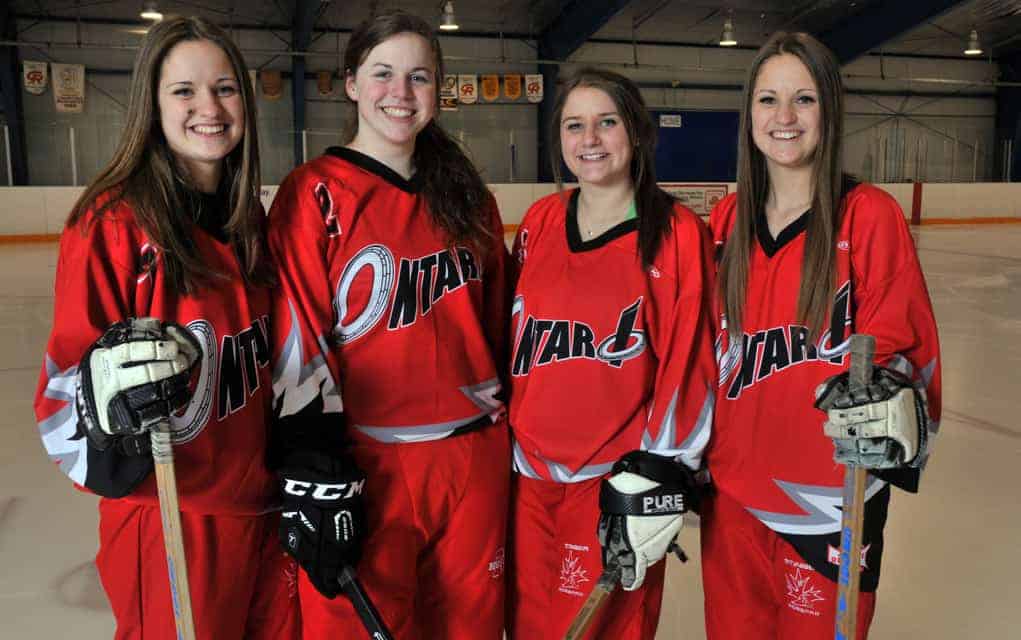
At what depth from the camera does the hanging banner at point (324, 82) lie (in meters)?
14.2

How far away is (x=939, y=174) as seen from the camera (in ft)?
58.2

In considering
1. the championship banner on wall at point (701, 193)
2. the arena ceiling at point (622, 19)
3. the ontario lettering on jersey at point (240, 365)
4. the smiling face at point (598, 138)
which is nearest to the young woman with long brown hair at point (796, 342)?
the smiling face at point (598, 138)

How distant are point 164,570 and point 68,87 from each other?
13505mm

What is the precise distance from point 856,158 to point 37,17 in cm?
1451

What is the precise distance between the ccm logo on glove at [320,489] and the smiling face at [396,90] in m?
0.66

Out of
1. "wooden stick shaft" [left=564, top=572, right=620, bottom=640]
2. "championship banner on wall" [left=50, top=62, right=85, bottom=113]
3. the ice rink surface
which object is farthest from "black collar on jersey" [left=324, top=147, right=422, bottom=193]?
"championship banner on wall" [left=50, top=62, right=85, bottom=113]

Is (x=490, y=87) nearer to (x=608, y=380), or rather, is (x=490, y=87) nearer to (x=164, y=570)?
(x=608, y=380)

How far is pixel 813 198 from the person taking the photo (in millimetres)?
1666

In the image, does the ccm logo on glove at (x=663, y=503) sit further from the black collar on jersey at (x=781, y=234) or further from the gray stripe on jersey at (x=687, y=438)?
the black collar on jersey at (x=781, y=234)

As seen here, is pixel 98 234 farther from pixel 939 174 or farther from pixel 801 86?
pixel 939 174

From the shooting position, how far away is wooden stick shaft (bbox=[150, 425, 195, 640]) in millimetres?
1324

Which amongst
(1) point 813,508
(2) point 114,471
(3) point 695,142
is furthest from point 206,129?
(3) point 695,142

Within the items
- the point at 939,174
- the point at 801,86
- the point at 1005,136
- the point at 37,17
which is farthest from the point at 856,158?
the point at 801,86

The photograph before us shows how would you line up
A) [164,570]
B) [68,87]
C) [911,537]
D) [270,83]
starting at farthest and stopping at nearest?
[270,83] → [68,87] → [911,537] → [164,570]
